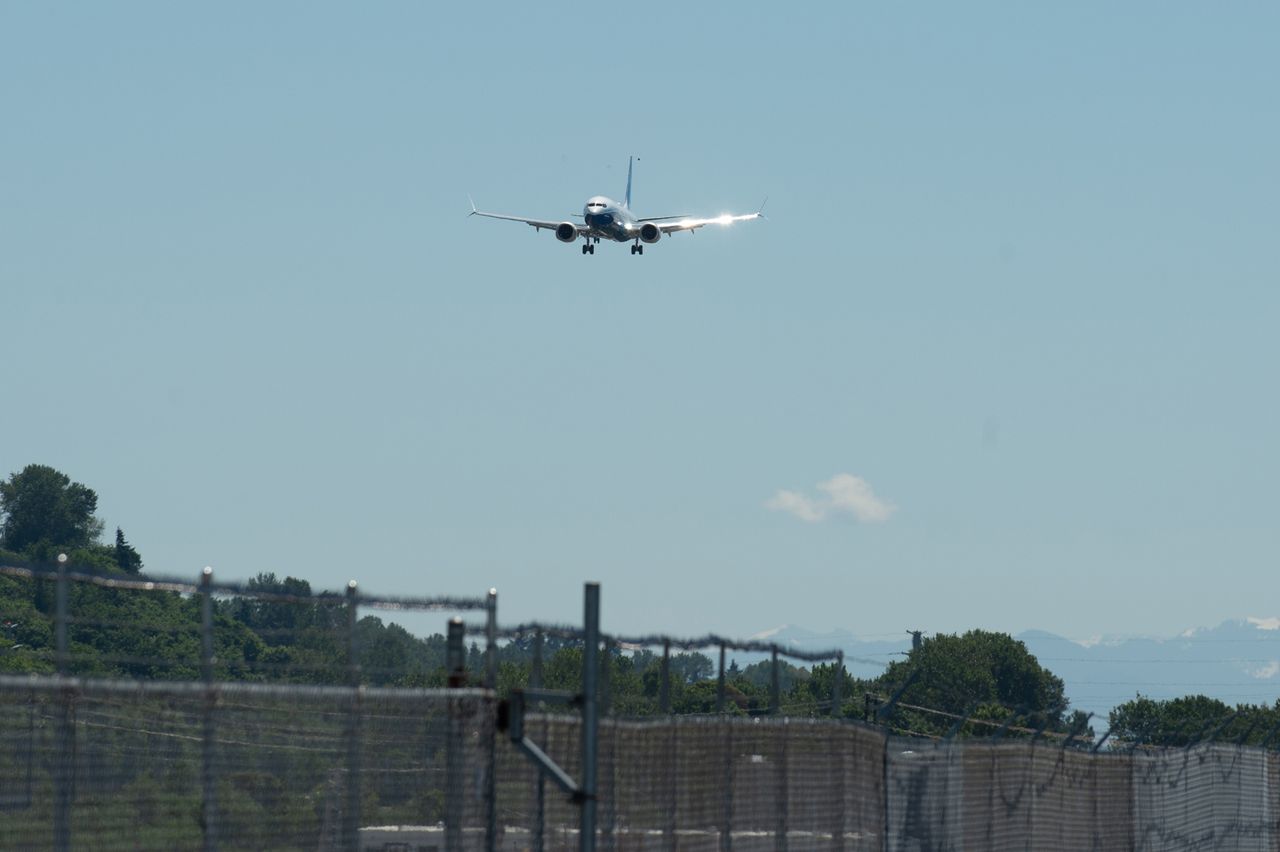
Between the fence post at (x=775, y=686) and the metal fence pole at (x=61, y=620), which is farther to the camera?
the fence post at (x=775, y=686)

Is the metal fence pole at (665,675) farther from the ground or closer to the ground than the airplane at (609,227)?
closer to the ground

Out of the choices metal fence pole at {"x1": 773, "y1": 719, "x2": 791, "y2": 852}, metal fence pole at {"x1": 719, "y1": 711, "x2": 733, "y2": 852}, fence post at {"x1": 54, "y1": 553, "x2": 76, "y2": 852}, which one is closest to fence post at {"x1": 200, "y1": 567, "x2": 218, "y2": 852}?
fence post at {"x1": 54, "y1": 553, "x2": 76, "y2": 852}

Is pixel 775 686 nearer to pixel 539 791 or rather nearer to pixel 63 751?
pixel 539 791

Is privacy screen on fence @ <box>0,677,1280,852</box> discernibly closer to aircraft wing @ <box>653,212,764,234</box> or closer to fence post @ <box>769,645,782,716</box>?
fence post @ <box>769,645,782,716</box>

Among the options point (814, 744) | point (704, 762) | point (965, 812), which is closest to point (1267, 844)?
point (965, 812)

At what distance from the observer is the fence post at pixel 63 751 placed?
931 centimetres

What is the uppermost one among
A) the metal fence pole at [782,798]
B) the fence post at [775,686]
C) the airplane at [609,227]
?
the airplane at [609,227]

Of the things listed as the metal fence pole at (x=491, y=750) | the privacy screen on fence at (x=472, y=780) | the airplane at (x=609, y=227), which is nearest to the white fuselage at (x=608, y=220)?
the airplane at (x=609, y=227)

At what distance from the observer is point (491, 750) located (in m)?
12.0

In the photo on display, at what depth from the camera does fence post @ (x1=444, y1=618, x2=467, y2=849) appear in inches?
460

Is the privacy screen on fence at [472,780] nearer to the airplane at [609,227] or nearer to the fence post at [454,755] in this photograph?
the fence post at [454,755]

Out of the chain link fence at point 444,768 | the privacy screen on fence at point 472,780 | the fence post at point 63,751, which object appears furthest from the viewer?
the privacy screen on fence at point 472,780

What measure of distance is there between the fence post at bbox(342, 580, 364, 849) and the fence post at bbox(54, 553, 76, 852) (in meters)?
1.57

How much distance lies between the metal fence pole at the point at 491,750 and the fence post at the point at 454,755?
18cm
